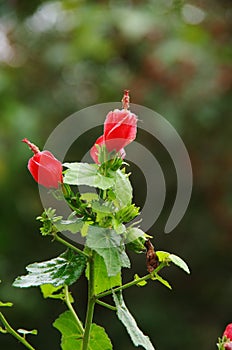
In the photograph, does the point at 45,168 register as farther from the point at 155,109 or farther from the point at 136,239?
the point at 155,109

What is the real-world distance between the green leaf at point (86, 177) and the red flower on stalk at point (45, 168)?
1 cm

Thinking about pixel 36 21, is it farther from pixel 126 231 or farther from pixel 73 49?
pixel 126 231

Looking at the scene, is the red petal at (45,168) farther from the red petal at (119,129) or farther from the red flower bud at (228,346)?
the red flower bud at (228,346)

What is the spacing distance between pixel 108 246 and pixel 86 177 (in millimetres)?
44

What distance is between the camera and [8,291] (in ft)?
6.97

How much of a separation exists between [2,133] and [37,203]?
1.06ft

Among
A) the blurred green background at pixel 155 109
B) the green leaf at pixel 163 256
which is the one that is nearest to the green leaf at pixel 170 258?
the green leaf at pixel 163 256

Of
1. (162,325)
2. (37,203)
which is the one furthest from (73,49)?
(162,325)

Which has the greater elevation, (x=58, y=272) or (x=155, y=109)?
(x=155, y=109)

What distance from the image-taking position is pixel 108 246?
0.44 metres

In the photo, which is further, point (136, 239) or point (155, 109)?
point (155, 109)

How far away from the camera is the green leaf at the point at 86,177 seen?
1.43 feet

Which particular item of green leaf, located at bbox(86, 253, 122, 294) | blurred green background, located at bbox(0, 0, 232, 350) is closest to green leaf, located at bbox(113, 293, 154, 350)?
green leaf, located at bbox(86, 253, 122, 294)

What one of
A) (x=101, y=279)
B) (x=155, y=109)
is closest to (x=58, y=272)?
(x=101, y=279)
